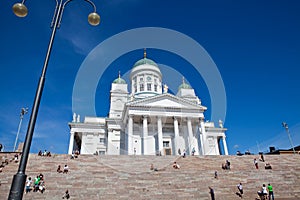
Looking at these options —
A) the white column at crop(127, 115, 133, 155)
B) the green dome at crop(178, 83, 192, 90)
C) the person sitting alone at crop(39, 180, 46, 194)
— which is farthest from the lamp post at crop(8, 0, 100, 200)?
the green dome at crop(178, 83, 192, 90)

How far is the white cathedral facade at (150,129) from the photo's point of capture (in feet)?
111

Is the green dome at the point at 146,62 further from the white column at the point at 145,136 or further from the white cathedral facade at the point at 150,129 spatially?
the white column at the point at 145,136

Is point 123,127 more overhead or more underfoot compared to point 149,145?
more overhead

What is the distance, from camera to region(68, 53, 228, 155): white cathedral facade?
33.9 metres

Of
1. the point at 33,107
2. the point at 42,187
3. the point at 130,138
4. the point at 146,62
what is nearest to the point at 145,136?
the point at 130,138

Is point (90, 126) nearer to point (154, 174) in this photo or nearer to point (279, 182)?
point (154, 174)

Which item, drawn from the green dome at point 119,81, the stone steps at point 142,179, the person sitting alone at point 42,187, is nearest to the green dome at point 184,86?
the green dome at point 119,81

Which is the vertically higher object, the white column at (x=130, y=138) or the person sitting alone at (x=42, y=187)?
the white column at (x=130, y=138)

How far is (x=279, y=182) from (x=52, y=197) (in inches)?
707

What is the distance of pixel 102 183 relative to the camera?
1598 cm

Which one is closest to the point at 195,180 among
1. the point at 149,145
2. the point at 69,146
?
the point at 149,145

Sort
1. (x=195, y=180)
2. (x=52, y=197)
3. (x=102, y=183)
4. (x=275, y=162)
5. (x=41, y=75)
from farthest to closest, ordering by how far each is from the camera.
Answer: (x=275, y=162)
(x=195, y=180)
(x=102, y=183)
(x=52, y=197)
(x=41, y=75)

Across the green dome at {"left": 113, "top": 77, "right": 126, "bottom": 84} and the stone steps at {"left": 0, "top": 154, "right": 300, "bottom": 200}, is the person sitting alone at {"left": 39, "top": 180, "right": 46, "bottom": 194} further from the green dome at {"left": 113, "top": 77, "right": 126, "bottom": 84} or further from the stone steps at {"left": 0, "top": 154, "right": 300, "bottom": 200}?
the green dome at {"left": 113, "top": 77, "right": 126, "bottom": 84}

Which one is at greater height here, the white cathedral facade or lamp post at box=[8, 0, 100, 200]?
the white cathedral facade
